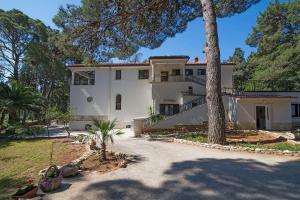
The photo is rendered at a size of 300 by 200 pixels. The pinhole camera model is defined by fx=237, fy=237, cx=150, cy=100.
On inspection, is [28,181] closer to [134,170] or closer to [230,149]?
[134,170]

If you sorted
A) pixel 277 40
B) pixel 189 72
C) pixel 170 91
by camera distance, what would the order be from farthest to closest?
pixel 189 72 → pixel 170 91 → pixel 277 40

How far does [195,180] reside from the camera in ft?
23.2

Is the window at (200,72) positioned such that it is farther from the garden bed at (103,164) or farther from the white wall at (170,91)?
the garden bed at (103,164)

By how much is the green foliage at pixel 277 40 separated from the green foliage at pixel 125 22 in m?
10.2

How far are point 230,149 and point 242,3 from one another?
1106 cm

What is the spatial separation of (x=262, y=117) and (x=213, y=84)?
1100 cm

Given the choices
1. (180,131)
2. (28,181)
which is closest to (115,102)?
(180,131)

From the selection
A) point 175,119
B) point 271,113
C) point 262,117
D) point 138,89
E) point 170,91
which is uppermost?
point 138,89

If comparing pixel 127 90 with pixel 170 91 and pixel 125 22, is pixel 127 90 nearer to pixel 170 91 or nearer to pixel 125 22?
pixel 170 91

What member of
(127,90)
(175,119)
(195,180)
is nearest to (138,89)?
(127,90)

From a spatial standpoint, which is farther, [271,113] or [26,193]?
[271,113]

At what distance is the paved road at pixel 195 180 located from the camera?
6039 millimetres

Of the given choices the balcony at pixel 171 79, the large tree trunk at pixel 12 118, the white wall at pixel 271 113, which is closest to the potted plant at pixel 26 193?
the white wall at pixel 271 113

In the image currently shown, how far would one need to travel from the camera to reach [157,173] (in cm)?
790
